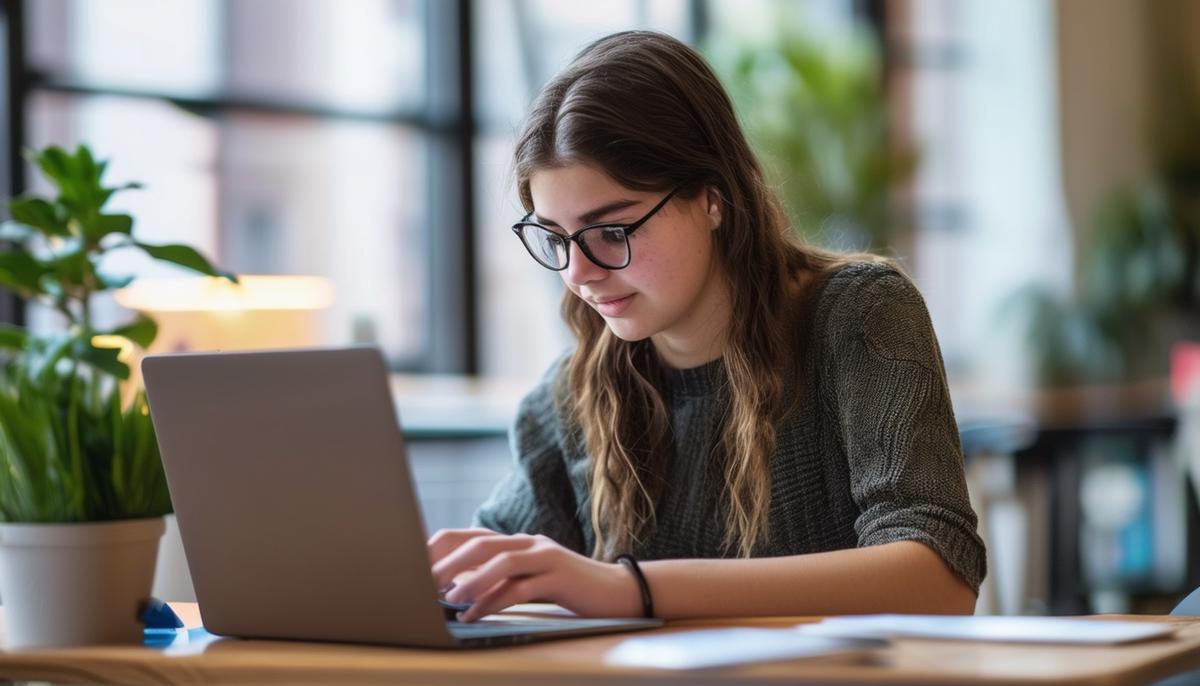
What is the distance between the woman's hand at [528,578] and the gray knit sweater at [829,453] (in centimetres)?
33

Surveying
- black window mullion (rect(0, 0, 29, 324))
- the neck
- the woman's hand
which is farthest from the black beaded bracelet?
black window mullion (rect(0, 0, 29, 324))

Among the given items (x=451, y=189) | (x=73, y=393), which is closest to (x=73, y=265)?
(x=73, y=393)

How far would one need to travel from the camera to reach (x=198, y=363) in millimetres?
1325

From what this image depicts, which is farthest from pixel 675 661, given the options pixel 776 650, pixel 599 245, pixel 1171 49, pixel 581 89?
pixel 1171 49

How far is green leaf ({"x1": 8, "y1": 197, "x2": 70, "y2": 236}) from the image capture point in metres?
1.55

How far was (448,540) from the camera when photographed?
1.48 meters

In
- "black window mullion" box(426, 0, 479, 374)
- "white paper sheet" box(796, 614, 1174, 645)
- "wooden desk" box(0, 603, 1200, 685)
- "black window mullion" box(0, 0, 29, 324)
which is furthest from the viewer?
"black window mullion" box(426, 0, 479, 374)

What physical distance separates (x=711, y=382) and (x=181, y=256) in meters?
0.71

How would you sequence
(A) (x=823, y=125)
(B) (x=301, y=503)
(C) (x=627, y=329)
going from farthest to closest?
(A) (x=823, y=125)
(C) (x=627, y=329)
(B) (x=301, y=503)

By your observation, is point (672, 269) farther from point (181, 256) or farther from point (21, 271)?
point (21, 271)

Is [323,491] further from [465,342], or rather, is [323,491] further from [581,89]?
[465,342]

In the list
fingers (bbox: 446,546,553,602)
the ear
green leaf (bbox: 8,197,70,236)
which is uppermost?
the ear

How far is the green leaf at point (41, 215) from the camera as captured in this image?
1.55m

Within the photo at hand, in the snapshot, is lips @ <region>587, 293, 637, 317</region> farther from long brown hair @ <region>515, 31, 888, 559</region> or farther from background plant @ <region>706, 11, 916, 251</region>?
background plant @ <region>706, 11, 916, 251</region>
